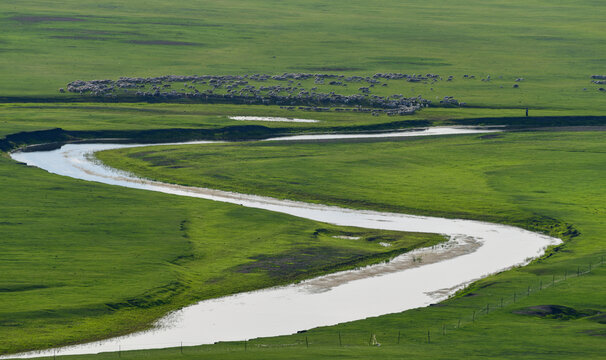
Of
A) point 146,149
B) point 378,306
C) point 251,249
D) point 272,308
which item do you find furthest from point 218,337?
point 146,149

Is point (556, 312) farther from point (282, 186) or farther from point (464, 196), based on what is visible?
point (282, 186)

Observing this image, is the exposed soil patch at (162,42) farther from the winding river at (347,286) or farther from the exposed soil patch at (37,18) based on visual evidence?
the winding river at (347,286)

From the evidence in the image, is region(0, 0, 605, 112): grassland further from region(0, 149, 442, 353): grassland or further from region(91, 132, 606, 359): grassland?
region(0, 149, 442, 353): grassland

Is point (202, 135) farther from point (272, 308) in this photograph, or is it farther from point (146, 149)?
point (272, 308)

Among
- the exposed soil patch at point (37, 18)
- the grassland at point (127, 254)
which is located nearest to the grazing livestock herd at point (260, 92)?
the grassland at point (127, 254)

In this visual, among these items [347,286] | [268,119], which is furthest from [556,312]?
[268,119]

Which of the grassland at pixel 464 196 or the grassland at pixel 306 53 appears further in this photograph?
the grassland at pixel 306 53
